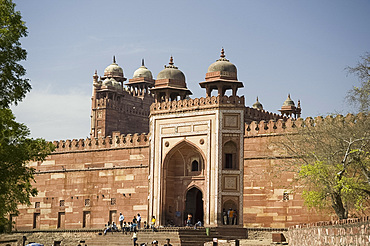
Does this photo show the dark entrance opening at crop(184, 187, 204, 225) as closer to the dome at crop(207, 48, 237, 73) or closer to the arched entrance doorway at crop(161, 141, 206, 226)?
the arched entrance doorway at crop(161, 141, 206, 226)

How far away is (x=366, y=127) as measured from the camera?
23.2m

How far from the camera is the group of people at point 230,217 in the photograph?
2919 centimetres

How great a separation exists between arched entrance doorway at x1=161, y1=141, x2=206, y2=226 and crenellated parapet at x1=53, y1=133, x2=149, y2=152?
1.95m

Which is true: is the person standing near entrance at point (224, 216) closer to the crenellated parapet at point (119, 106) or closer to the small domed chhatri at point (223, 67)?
the small domed chhatri at point (223, 67)

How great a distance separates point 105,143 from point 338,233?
857 inches

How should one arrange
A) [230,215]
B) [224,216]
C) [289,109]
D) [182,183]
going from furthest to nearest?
[289,109], [182,183], [224,216], [230,215]

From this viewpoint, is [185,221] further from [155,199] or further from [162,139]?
[162,139]

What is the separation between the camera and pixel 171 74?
32.6m

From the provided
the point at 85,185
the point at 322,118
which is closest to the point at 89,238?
the point at 85,185

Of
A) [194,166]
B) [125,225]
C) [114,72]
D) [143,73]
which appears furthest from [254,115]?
[143,73]

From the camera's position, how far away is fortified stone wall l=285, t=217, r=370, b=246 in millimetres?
12227

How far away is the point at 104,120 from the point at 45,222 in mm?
15101

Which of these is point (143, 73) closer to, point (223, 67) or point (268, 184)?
point (223, 67)

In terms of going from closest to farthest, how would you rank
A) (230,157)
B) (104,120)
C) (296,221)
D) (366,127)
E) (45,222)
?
(366,127)
(296,221)
(230,157)
(45,222)
(104,120)
